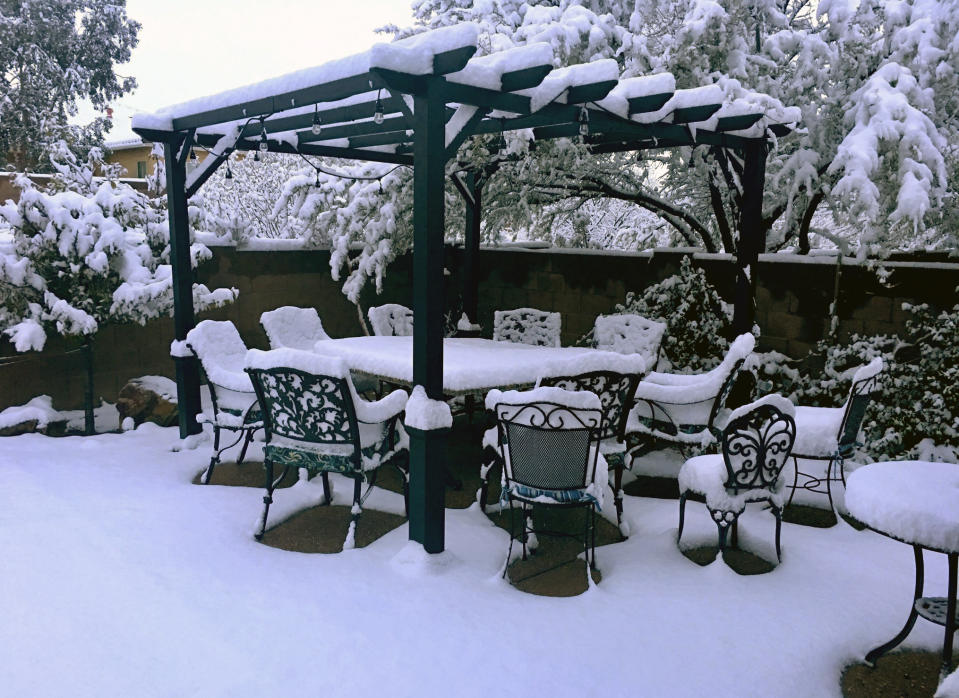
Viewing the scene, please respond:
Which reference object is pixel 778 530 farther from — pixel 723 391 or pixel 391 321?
pixel 391 321

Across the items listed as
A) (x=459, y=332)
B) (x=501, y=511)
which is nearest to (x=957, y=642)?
(x=501, y=511)

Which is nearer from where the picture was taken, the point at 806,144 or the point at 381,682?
the point at 381,682

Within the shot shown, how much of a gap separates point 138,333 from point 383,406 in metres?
4.37

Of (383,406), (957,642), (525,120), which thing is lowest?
(957,642)

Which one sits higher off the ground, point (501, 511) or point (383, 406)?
point (383, 406)

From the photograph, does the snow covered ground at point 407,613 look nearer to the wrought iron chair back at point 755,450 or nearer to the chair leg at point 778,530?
the chair leg at point 778,530

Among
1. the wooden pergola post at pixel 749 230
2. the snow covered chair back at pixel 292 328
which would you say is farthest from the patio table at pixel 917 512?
the snow covered chair back at pixel 292 328

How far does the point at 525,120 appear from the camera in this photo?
15.1ft

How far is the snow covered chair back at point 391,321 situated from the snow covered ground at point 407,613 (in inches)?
116

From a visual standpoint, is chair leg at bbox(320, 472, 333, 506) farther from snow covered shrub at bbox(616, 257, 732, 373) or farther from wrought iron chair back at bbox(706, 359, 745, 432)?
snow covered shrub at bbox(616, 257, 732, 373)

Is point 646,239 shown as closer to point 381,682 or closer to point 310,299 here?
point 310,299

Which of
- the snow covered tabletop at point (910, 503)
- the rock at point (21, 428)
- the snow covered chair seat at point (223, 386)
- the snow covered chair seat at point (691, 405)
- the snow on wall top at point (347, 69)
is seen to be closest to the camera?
the snow covered tabletop at point (910, 503)

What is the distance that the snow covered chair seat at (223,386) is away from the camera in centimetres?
459

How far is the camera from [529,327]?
22.0 ft
